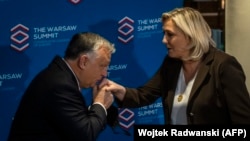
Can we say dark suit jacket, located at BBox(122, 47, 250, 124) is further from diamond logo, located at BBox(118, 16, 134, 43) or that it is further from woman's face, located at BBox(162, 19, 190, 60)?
diamond logo, located at BBox(118, 16, 134, 43)

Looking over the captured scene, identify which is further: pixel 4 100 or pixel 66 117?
pixel 4 100

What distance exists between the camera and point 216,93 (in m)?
2.15

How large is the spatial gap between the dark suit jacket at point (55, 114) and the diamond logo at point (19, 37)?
719 millimetres

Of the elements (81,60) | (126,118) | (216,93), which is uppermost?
(81,60)

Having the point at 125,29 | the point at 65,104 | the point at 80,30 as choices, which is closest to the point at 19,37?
the point at 80,30

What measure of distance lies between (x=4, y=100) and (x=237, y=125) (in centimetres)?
145

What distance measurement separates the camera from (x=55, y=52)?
275 centimetres

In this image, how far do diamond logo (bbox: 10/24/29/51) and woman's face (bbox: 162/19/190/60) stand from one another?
922 millimetres

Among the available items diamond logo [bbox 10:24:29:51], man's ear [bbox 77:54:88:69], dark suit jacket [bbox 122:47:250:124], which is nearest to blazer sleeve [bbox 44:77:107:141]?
man's ear [bbox 77:54:88:69]

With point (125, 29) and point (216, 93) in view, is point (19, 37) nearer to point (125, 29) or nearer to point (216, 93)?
point (125, 29)

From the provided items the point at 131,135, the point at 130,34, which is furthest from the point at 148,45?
the point at 131,135

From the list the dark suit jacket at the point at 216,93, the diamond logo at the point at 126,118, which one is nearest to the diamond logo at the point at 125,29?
the diamond logo at the point at 126,118

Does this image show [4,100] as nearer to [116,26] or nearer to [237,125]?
[116,26]

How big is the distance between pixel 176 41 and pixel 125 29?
2.51ft
